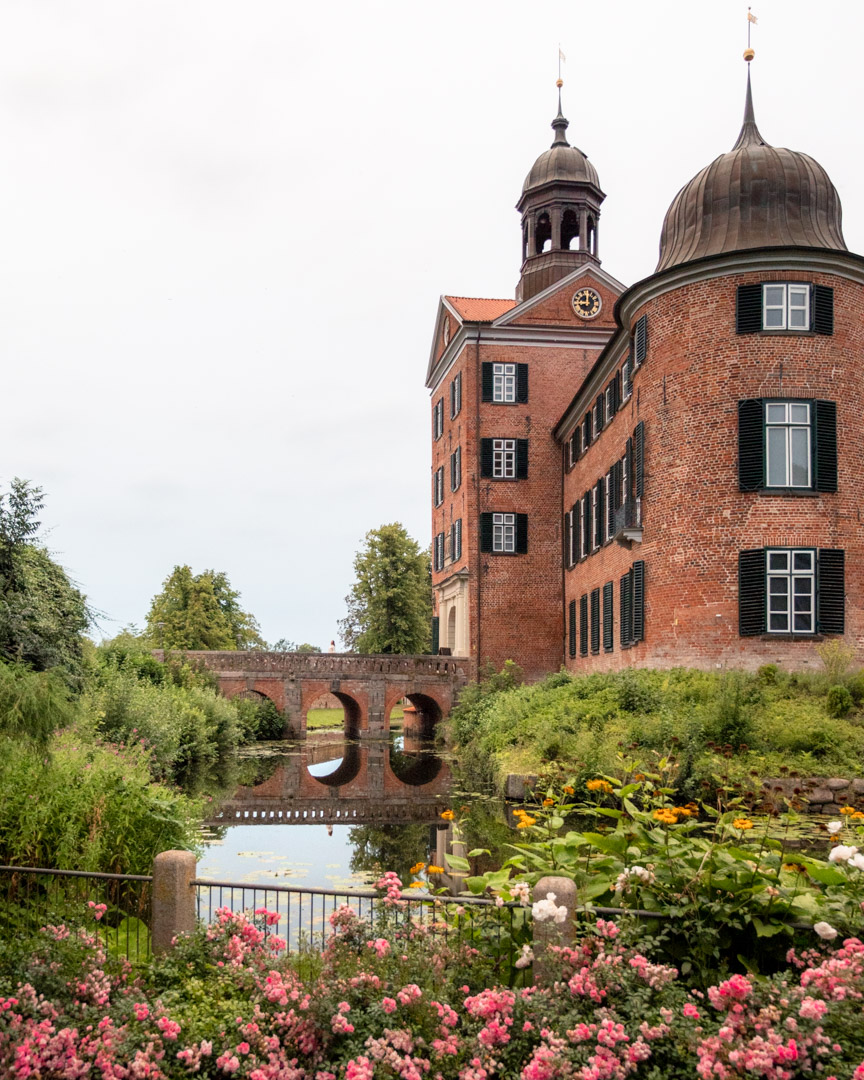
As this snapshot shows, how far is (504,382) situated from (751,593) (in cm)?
1703

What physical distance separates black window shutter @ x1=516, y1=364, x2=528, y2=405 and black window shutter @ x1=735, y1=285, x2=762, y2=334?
48.9ft

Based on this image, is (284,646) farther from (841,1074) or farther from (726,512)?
(841,1074)

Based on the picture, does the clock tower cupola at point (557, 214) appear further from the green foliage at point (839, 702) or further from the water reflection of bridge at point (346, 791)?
the green foliage at point (839, 702)

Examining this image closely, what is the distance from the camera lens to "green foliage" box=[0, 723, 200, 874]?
9234 millimetres

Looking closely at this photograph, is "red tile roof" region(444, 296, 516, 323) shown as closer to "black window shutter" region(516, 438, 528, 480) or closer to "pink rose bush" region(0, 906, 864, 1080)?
"black window shutter" region(516, 438, 528, 480)

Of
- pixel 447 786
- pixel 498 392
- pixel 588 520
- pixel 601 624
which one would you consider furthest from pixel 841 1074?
pixel 498 392

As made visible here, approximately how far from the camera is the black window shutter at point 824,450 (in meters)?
21.2

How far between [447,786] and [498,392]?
15515 millimetres

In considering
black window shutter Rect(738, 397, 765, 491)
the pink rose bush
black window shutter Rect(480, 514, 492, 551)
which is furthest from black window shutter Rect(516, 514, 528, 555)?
the pink rose bush

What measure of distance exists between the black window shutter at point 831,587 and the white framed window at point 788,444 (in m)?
1.50

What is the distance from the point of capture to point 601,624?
28750 mm

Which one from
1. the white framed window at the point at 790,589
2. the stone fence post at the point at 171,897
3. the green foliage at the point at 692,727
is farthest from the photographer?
the white framed window at the point at 790,589

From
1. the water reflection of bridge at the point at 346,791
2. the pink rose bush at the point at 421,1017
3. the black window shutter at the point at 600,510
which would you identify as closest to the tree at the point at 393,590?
the water reflection of bridge at the point at 346,791

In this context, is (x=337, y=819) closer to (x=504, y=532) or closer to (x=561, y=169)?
(x=504, y=532)
